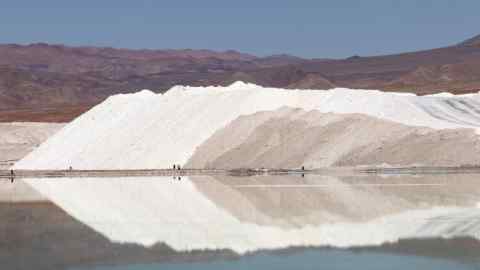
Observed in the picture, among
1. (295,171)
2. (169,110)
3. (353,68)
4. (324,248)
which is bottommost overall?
(324,248)

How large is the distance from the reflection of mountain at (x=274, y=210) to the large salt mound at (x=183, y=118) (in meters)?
8.63

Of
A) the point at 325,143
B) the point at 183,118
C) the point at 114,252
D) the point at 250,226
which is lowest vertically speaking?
the point at 114,252

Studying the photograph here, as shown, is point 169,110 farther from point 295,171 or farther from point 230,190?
point 230,190

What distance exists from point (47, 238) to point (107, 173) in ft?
68.8

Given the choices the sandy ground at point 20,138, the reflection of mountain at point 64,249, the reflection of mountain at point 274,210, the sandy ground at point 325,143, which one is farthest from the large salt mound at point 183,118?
the reflection of mountain at point 64,249

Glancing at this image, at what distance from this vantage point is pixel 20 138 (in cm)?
5862

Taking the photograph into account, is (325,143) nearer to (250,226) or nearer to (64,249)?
(250,226)

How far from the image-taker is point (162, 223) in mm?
20125

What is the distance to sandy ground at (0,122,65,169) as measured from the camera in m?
54.1

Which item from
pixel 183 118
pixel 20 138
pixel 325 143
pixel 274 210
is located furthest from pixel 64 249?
pixel 20 138

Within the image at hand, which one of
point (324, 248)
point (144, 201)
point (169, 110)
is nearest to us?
point (324, 248)

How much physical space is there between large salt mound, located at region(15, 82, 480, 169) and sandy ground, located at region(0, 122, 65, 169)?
26.5 ft

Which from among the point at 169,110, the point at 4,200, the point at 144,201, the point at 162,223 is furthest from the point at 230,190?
the point at 169,110

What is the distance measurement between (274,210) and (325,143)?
1646 centimetres
